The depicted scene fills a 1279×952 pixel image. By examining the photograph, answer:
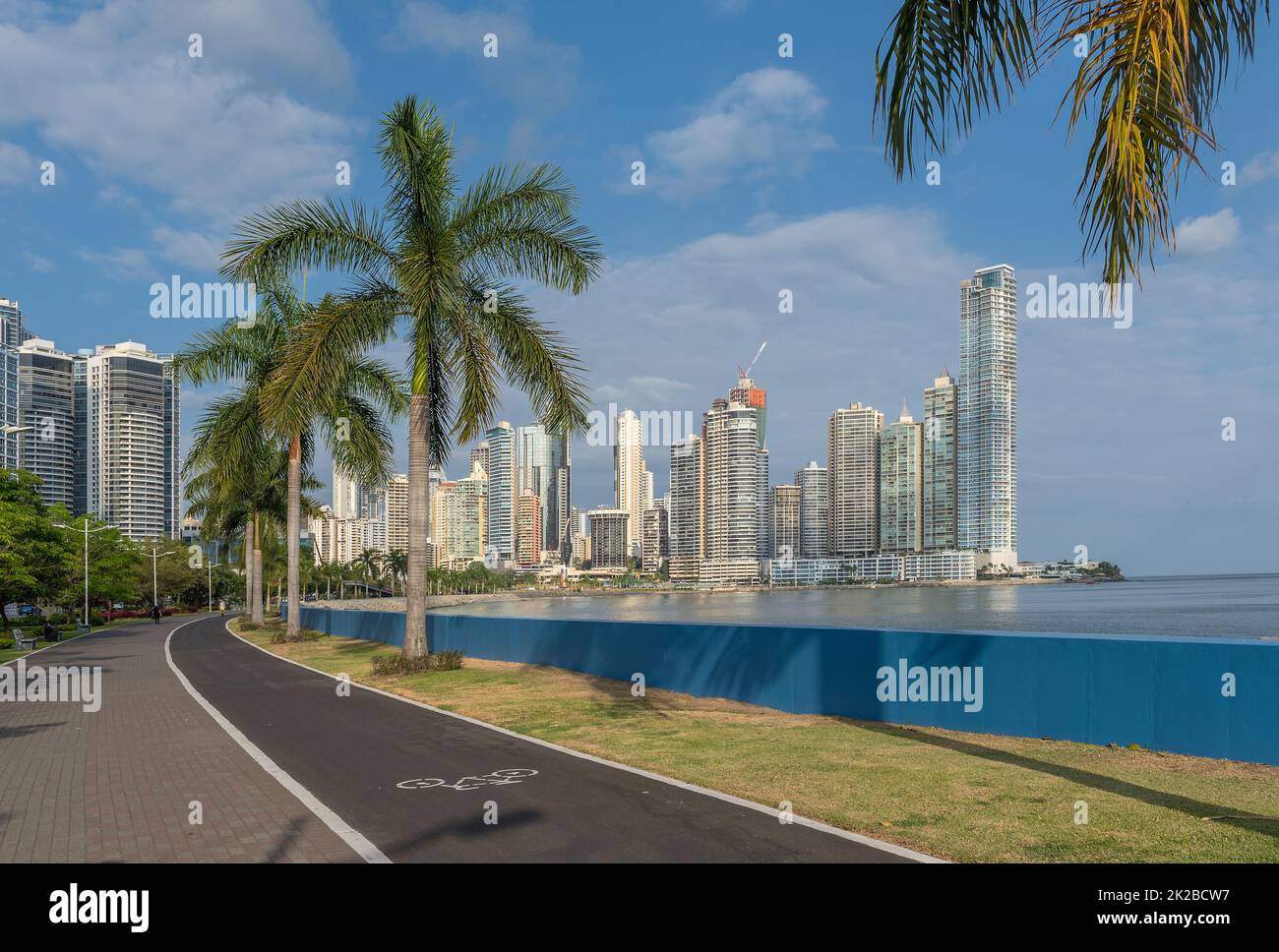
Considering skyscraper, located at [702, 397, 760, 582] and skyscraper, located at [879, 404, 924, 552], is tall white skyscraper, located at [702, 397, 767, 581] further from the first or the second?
skyscraper, located at [879, 404, 924, 552]

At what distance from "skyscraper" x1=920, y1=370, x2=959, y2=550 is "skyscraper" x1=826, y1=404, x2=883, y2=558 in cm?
1493

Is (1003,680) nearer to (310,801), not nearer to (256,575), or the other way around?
(310,801)

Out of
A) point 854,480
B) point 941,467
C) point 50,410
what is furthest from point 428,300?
point 854,480

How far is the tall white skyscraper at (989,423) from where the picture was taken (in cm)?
8300

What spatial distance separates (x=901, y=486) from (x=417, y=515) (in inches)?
6074

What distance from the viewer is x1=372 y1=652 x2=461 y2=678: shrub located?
20.7m

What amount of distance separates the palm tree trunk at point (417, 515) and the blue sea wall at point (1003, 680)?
6189 millimetres

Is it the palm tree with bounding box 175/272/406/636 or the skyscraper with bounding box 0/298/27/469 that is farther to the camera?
the skyscraper with bounding box 0/298/27/469

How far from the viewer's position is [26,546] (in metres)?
34.5

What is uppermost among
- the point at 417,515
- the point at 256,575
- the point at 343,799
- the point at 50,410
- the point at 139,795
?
the point at 50,410

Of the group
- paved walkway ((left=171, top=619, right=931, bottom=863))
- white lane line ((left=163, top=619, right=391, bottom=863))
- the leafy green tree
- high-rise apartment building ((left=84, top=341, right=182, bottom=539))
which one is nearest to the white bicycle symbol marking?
paved walkway ((left=171, top=619, right=931, bottom=863))
